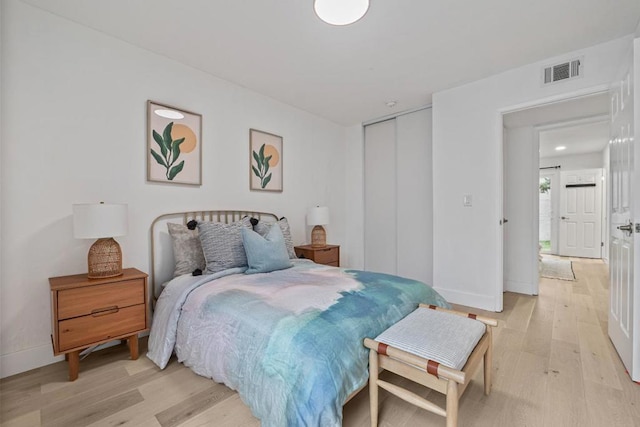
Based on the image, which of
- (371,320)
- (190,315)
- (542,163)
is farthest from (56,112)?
(542,163)

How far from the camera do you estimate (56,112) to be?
6.69 ft

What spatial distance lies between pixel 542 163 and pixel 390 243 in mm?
5524

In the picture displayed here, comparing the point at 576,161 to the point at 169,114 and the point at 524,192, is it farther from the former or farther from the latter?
the point at 169,114

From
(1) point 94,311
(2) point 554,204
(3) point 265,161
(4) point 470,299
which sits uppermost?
(3) point 265,161

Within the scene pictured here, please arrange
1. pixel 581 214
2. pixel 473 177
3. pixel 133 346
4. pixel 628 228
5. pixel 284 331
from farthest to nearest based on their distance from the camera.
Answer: pixel 581 214
pixel 473 177
pixel 133 346
pixel 628 228
pixel 284 331

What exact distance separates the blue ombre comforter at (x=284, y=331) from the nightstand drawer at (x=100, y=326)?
0.15 metres

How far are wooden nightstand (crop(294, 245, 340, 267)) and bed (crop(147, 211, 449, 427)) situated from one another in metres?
0.93

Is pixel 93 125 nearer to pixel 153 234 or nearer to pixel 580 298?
pixel 153 234

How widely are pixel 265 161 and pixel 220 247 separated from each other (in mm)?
1446

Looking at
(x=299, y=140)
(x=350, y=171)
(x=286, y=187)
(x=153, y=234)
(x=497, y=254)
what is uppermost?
(x=299, y=140)

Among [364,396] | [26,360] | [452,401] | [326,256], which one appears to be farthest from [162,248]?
[452,401]

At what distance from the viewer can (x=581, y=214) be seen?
6.39 m

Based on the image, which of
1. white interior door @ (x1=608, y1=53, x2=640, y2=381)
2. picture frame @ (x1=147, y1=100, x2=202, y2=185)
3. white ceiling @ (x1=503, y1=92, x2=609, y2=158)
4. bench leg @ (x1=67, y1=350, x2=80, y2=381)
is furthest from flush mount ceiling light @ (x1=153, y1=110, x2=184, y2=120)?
white ceiling @ (x1=503, y1=92, x2=609, y2=158)

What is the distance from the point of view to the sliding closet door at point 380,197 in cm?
424
